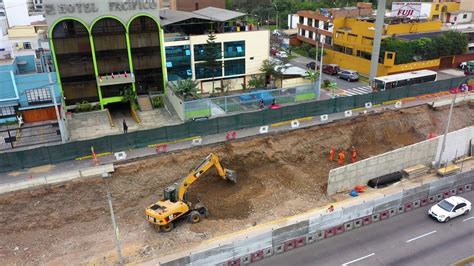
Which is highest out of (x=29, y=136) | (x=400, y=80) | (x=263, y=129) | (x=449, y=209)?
(x=400, y=80)

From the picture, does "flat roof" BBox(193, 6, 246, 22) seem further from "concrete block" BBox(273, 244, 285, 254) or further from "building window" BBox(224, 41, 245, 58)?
"concrete block" BBox(273, 244, 285, 254)

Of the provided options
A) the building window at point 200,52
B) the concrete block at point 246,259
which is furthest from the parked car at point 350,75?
the concrete block at point 246,259

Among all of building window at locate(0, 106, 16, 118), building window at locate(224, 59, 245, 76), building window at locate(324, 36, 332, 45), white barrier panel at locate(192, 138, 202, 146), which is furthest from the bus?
building window at locate(0, 106, 16, 118)

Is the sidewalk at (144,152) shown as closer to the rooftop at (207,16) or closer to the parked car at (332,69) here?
the parked car at (332,69)

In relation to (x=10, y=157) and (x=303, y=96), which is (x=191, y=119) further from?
(x=10, y=157)

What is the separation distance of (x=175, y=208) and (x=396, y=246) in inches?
605

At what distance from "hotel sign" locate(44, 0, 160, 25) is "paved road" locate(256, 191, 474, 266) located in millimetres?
31033

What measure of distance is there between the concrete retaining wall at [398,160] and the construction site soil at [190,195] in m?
2.07

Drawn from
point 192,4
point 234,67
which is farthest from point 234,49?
point 192,4

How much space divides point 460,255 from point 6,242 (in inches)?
1217

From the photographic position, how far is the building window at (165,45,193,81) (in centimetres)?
4603

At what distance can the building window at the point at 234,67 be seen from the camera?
161 ft

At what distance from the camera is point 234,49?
48.7 meters

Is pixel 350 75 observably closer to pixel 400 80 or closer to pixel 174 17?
pixel 400 80
